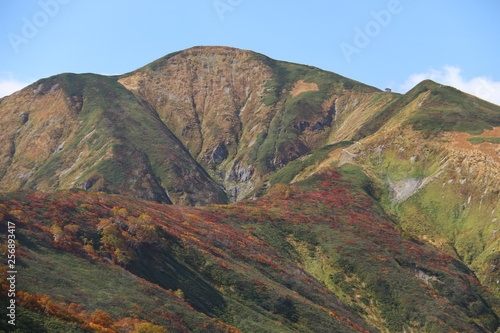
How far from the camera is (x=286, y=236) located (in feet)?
288

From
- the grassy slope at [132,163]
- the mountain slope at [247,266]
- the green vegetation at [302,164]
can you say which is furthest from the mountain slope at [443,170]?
the grassy slope at [132,163]

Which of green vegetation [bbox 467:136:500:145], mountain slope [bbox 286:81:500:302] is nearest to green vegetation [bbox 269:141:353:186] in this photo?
mountain slope [bbox 286:81:500:302]

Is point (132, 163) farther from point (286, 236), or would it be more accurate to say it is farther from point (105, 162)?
point (286, 236)

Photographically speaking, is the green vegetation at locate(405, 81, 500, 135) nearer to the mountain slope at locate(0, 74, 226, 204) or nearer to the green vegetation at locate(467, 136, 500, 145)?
the green vegetation at locate(467, 136, 500, 145)

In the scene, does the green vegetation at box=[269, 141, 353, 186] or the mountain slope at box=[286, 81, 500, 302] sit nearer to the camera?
the mountain slope at box=[286, 81, 500, 302]

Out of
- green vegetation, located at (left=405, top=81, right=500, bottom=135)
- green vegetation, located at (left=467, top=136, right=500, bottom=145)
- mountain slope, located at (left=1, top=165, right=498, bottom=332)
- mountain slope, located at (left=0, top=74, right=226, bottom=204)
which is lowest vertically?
mountain slope, located at (left=1, top=165, right=498, bottom=332)

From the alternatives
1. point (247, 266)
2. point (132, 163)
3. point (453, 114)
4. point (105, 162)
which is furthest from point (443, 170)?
point (105, 162)

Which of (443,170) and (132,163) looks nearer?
(443,170)

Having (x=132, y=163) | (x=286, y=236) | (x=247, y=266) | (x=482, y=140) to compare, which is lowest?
(x=247, y=266)

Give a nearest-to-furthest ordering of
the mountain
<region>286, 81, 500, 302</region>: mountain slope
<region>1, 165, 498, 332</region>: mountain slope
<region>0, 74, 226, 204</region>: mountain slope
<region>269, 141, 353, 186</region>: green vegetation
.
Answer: <region>1, 165, 498, 332</region>: mountain slope < the mountain < <region>286, 81, 500, 302</region>: mountain slope < <region>269, 141, 353, 186</region>: green vegetation < <region>0, 74, 226, 204</region>: mountain slope

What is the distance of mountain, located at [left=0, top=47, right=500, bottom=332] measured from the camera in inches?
1642

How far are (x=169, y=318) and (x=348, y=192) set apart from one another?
82025mm

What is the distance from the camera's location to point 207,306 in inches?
1880

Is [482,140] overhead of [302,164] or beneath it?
overhead
